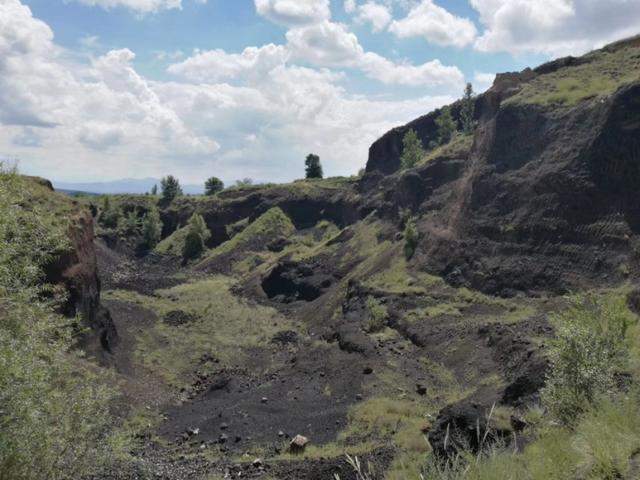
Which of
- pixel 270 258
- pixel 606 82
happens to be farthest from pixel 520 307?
pixel 270 258

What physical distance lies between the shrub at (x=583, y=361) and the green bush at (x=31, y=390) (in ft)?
36.6

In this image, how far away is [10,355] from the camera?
A: 1002 cm

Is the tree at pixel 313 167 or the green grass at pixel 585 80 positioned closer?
the green grass at pixel 585 80

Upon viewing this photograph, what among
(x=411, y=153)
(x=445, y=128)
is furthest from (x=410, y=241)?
(x=445, y=128)

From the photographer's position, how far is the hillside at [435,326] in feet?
46.6

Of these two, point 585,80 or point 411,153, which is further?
point 411,153

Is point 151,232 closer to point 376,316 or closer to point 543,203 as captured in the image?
point 376,316

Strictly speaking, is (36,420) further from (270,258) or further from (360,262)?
(270,258)

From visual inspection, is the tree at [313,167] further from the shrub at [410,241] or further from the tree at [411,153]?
the shrub at [410,241]

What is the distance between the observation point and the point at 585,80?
47312mm

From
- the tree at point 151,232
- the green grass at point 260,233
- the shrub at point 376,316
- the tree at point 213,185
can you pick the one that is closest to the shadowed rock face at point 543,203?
the shrub at point 376,316

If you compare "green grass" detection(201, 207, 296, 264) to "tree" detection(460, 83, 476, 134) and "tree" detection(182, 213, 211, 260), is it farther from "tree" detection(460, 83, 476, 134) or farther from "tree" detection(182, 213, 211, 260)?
"tree" detection(460, 83, 476, 134)

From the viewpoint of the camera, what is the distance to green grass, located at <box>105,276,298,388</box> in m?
38.4

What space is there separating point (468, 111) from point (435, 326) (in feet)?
→ 227
